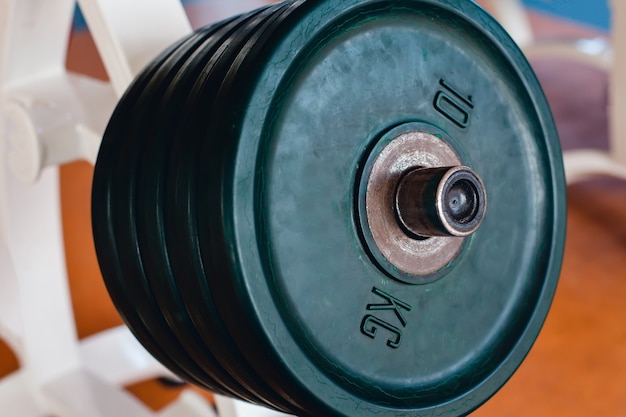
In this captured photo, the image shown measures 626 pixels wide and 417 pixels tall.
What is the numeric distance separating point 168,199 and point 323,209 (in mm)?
151

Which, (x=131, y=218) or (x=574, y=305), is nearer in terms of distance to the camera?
(x=131, y=218)

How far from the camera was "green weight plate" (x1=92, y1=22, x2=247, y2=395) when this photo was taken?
2.62 feet

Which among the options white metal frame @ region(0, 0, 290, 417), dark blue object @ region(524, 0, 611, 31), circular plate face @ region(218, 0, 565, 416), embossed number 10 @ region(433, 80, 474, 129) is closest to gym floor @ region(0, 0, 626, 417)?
white metal frame @ region(0, 0, 290, 417)

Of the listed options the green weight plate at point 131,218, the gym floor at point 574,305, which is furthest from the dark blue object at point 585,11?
the green weight plate at point 131,218

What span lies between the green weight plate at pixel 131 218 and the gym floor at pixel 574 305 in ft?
2.85

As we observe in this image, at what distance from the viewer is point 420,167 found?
0.77m

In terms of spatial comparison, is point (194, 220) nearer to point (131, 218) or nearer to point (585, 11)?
point (131, 218)

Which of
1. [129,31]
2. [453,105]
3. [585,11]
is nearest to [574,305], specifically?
[453,105]

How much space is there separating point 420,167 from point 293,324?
0.21 m

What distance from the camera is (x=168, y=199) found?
2.39 ft

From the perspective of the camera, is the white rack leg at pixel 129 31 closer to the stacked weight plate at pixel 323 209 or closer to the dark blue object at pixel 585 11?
the stacked weight plate at pixel 323 209

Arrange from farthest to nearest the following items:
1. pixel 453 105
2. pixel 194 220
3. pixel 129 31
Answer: pixel 129 31 < pixel 453 105 < pixel 194 220

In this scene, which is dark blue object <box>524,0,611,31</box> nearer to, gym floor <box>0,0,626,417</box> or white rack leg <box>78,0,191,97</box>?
gym floor <box>0,0,626,417</box>

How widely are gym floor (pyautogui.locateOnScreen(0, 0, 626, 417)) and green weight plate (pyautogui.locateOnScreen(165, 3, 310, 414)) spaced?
3.14 feet
